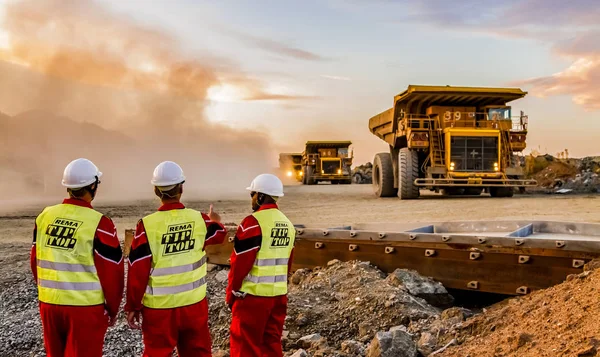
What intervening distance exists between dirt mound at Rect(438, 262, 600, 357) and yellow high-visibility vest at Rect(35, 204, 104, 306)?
8.04ft

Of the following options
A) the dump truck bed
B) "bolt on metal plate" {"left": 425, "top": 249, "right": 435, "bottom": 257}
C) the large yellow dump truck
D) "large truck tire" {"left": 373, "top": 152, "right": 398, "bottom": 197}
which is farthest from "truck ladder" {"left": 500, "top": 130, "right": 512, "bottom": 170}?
"bolt on metal plate" {"left": 425, "top": 249, "right": 435, "bottom": 257}

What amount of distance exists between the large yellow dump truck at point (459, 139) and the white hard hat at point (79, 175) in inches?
535

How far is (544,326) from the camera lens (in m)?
3.77

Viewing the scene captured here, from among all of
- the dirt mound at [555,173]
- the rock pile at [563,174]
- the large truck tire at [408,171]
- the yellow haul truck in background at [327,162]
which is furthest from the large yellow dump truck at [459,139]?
the yellow haul truck in background at [327,162]

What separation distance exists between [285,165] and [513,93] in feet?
96.2

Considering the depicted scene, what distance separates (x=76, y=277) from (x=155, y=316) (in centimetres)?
52

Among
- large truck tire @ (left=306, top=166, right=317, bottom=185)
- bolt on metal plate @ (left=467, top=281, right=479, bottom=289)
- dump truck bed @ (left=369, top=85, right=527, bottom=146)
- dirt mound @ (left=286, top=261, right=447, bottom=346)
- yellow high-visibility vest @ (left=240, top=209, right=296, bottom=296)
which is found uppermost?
dump truck bed @ (left=369, top=85, right=527, bottom=146)

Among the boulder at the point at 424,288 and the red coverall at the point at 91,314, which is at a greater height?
the red coverall at the point at 91,314

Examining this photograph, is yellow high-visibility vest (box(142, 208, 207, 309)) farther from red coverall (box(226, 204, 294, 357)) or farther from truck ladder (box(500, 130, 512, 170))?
truck ladder (box(500, 130, 512, 170))

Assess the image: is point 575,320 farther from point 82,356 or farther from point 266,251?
point 82,356

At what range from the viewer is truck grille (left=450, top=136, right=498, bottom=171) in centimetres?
1673

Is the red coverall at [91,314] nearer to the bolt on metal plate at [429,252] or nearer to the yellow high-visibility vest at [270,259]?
the yellow high-visibility vest at [270,259]

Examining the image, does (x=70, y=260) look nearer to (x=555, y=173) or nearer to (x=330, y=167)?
(x=555, y=173)

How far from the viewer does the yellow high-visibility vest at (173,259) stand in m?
3.39
